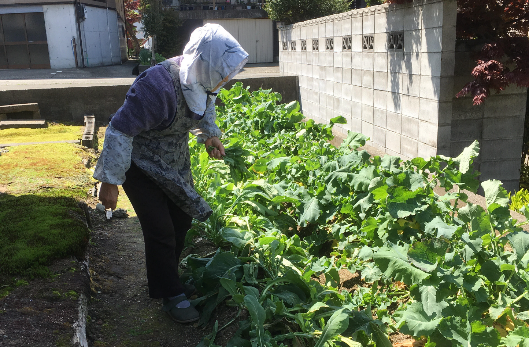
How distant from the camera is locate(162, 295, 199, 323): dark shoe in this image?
2.76 m

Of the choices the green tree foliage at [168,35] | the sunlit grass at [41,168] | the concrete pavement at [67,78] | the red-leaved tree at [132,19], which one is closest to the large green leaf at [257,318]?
the sunlit grass at [41,168]

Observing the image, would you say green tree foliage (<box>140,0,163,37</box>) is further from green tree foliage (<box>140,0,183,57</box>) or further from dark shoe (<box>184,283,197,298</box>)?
A: dark shoe (<box>184,283,197,298</box>)

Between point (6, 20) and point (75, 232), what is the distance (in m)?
22.6

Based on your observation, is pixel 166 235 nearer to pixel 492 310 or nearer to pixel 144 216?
pixel 144 216

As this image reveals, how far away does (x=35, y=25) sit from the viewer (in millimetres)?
22609

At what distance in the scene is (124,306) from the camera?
9.92 feet

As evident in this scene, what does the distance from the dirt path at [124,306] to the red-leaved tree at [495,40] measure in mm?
3665

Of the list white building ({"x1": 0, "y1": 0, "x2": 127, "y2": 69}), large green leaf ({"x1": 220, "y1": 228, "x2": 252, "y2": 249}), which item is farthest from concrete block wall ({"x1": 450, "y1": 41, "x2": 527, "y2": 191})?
white building ({"x1": 0, "y1": 0, "x2": 127, "y2": 69})

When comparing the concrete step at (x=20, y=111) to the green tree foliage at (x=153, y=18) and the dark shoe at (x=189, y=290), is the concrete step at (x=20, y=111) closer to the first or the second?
the dark shoe at (x=189, y=290)

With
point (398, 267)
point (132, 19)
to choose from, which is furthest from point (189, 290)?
point (132, 19)

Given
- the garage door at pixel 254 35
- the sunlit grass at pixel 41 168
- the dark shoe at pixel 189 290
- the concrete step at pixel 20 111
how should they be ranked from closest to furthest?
1. the dark shoe at pixel 189 290
2. the sunlit grass at pixel 41 168
3. the concrete step at pixel 20 111
4. the garage door at pixel 254 35

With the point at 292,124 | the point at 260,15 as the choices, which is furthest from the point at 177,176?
the point at 260,15

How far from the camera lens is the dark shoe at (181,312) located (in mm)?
2762

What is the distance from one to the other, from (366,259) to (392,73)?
4.27m
